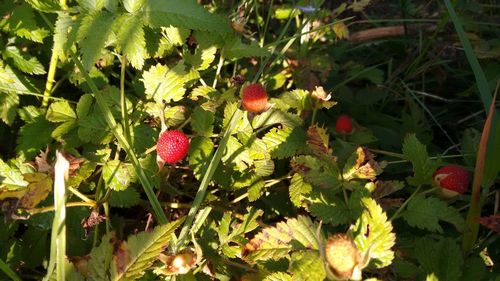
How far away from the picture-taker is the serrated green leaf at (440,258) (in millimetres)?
1167

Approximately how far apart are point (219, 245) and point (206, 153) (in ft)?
0.75

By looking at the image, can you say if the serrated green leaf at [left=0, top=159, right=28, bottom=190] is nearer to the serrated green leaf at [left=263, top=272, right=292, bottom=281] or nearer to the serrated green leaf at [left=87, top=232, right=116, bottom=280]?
Result: the serrated green leaf at [left=87, top=232, right=116, bottom=280]

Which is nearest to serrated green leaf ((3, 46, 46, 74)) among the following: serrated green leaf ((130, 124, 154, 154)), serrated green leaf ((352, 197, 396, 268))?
serrated green leaf ((130, 124, 154, 154))

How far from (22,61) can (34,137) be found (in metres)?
0.23

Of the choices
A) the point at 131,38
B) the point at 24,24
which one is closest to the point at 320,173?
the point at 131,38

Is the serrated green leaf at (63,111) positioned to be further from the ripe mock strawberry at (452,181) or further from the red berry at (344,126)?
the ripe mock strawberry at (452,181)

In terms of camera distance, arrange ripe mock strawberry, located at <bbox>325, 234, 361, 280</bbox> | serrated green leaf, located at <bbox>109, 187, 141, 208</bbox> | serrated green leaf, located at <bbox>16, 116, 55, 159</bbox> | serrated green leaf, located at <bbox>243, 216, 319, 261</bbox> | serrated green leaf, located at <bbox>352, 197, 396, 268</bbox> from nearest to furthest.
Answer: ripe mock strawberry, located at <bbox>325, 234, 361, 280</bbox>
serrated green leaf, located at <bbox>352, 197, 396, 268</bbox>
serrated green leaf, located at <bbox>243, 216, 319, 261</bbox>
serrated green leaf, located at <bbox>109, 187, 141, 208</bbox>
serrated green leaf, located at <bbox>16, 116, 55, 159</bbox>

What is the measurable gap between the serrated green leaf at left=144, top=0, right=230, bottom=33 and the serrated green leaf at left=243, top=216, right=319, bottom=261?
439 mm

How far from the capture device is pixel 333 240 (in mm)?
851

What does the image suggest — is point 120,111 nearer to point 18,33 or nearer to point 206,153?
point 206,153

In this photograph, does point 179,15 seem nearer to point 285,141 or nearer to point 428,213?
point 285,141

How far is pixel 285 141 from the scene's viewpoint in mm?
1397

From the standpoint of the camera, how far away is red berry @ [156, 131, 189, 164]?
119cm

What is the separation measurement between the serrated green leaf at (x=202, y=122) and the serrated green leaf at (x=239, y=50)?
8.6 inches
